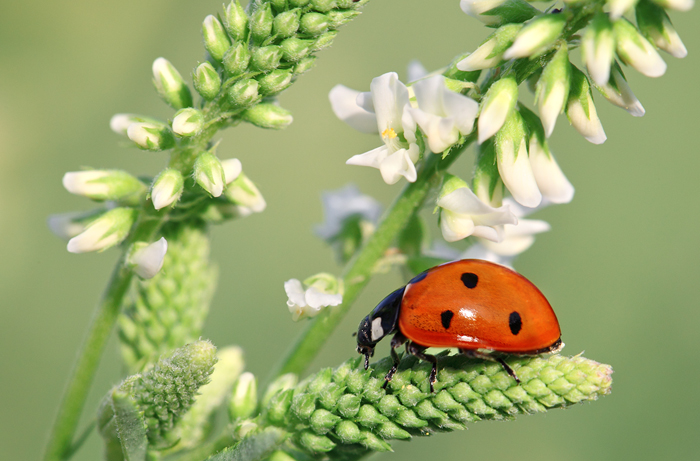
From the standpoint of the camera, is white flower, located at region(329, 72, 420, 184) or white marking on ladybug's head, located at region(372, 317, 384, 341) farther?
white marking on ladybug's head, located at region(372, 317, 384, 341)

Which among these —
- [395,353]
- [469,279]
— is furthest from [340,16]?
[395,353]

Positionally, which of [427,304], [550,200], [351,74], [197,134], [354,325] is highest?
[351,74]

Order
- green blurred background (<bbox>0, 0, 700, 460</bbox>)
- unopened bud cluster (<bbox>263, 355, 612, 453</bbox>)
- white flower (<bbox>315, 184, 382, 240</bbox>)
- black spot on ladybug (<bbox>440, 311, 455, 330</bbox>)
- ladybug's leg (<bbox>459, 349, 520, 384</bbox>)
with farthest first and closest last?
green blurred background (<bbox>0, 0, 700, 460</bbox>)
white flower (<bbox>315, 184, 382, 240</bbox>)
black spot on ladybug (<bbox>440, 311, 455, 330</bbox>)
ladybug's leg (<bbox>459, 349, 520, 384</bbox>)
unopened bud cluster (<bbox>263, 355, 612, 453</bbox>)

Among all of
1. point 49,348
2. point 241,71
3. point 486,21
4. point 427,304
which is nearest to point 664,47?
point 486,21

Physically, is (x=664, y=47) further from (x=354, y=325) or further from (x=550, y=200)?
(x=354, y=325)

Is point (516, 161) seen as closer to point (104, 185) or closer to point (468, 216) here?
point (468, 216)

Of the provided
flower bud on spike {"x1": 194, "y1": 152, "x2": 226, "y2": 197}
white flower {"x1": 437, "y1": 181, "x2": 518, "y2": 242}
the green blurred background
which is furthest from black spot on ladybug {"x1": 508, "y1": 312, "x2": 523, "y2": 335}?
the green blurred background

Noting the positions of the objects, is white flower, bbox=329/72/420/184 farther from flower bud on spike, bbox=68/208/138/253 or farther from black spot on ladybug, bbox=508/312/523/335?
flower bud on spike, bbox=68/208/138/253
